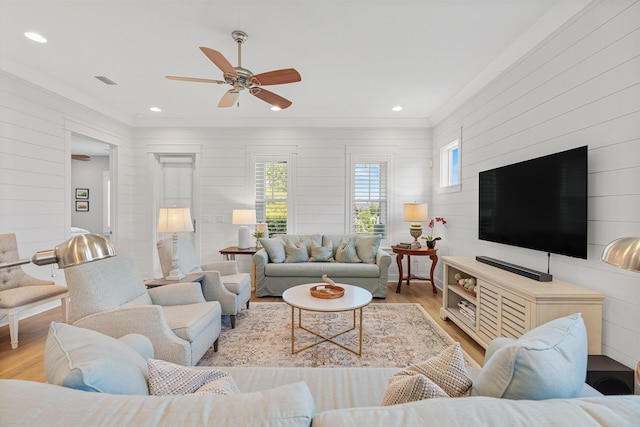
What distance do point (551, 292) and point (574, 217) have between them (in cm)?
58

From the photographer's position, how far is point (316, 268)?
407 cm

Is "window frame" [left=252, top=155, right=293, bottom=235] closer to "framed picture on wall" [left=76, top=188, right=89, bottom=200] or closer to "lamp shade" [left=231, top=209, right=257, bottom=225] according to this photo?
"lamp shade" [left=231, top=209, right=257, bottom=225]

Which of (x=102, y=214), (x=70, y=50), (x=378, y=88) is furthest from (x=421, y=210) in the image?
(x=102, y=214)

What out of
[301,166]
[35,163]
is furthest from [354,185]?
[35,163]

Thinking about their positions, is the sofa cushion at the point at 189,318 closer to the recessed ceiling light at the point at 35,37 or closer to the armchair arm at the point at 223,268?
the armchair arm at the point at 223,268

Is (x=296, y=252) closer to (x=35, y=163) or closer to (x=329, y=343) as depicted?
(x=329, y=343)

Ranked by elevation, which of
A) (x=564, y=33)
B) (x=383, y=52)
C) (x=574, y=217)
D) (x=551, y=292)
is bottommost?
(x=551, y=292)

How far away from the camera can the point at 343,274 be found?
403cm

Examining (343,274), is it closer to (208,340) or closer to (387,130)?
(208,340)

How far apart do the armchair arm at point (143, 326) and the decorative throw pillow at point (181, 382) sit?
39.8 inches

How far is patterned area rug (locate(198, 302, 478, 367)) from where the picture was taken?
239 cm

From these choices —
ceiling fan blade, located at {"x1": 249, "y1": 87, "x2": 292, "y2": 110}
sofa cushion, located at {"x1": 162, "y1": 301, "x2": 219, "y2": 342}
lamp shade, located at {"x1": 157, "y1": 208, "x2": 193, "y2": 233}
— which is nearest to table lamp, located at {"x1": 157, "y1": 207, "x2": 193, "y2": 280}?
lamp shade, located at {"x1": 157, "y1": 208, "x2": 193, "y2": 233}

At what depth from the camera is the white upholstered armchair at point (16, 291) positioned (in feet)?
8.52

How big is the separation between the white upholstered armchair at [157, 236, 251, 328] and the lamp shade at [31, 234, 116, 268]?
89.5 inches
